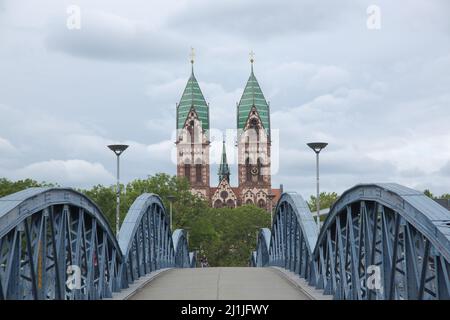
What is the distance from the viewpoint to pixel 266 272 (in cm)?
3447

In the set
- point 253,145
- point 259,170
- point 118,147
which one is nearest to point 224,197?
point 259,170

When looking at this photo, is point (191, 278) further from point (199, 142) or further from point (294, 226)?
point (199, 142)

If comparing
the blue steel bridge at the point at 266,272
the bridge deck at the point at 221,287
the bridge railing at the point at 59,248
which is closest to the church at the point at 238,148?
the blue steel bridge at the point at 266,272

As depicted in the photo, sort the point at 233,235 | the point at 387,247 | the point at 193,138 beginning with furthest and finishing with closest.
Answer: the point at 193,138
the point at 233,235
the point at 387,247

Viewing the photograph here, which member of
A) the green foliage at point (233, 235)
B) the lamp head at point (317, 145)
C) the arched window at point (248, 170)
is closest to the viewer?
the lamp head at point (317, 145)

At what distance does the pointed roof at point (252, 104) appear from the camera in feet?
558

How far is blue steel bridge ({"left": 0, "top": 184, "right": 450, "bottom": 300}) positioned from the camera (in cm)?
1276

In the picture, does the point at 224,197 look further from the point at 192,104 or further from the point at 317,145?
the point at 317,145

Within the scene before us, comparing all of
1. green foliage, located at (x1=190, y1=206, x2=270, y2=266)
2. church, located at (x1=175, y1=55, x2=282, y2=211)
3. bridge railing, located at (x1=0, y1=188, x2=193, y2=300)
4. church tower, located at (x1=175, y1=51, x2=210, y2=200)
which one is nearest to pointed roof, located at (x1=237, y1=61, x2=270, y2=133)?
church, located at (x1=175, y1=55, x2=282, y2=211)

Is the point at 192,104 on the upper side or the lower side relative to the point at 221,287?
upper

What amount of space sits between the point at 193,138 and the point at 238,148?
1009 cm

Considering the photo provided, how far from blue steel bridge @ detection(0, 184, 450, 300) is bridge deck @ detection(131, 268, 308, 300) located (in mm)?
44

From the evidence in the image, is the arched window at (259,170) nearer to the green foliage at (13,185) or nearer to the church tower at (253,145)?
the church tower at (253,145)

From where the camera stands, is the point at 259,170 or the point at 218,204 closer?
the point at 218,204
